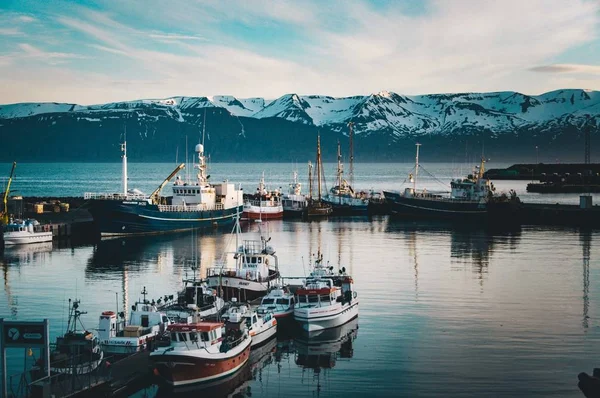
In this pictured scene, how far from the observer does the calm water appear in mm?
25750

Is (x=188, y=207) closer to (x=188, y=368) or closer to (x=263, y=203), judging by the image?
(x=263, y=203)

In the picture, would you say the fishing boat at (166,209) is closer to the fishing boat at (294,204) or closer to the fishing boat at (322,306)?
the fishing boat at (294,204)

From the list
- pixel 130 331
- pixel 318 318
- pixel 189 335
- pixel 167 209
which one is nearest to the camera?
pixel 189 335

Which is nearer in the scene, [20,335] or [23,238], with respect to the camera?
[20,335]

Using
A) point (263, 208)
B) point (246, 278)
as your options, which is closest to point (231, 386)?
point (246, 278)

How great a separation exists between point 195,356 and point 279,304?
323 inches

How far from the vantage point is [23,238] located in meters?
59.9

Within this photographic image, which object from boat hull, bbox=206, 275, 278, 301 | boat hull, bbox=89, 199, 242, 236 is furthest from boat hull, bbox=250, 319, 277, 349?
boat hull, bbox=89, 199, 242, 236

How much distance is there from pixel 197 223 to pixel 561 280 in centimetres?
3863

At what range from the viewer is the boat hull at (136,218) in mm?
65812

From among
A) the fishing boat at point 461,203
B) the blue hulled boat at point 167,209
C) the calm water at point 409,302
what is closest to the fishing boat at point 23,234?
the calm water at point 409,302

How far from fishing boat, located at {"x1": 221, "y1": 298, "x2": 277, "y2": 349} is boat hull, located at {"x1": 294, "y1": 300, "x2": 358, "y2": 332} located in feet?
4.21

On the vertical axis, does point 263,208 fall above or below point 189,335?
above

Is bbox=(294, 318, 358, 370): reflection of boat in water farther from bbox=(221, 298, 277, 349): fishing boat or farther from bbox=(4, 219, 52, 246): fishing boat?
bbox=(4, 219, 52, 246): fishing boat
